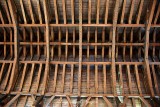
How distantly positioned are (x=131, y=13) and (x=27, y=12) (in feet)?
17.8

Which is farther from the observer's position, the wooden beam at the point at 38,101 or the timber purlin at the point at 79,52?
the timber purlin at the point at 79,52

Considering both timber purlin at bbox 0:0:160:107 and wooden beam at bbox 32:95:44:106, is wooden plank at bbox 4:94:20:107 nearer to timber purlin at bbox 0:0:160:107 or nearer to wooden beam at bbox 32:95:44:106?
timber purlin at bbox 0:0:160:107

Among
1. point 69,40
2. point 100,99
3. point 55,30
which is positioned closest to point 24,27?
point 55,30

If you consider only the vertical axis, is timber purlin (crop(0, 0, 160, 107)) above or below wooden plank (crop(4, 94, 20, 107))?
above

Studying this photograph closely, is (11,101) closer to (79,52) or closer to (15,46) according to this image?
(15,46)

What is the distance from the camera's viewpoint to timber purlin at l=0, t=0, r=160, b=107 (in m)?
9.78

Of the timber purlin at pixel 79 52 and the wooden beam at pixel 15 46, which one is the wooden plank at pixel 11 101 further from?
the wooden beam at pixel 15 46

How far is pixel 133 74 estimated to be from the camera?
10711 mm

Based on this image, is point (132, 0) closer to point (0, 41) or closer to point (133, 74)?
point (133, 74)

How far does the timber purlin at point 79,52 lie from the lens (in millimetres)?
9781

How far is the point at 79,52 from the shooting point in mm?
10375

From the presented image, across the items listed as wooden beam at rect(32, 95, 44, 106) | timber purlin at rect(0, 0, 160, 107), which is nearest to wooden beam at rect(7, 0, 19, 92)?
timber purlin at rect(0, 0, 160, 107)

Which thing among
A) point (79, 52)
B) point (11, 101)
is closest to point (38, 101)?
point (11, 101)

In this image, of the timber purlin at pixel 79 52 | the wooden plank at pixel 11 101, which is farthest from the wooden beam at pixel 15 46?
the wooden plank at pixel 11 101
